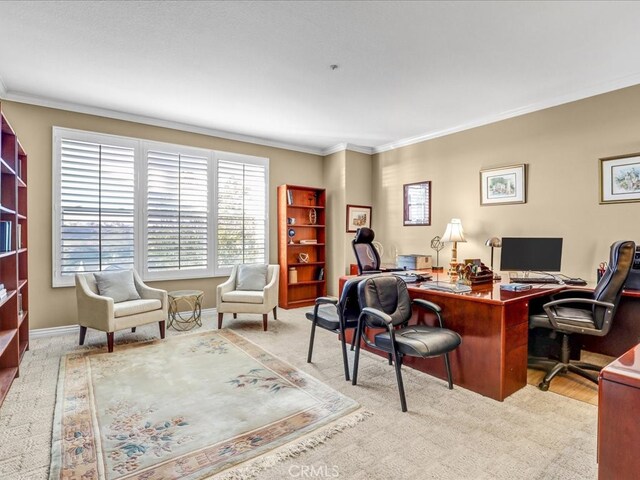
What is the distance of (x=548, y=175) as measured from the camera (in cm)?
404

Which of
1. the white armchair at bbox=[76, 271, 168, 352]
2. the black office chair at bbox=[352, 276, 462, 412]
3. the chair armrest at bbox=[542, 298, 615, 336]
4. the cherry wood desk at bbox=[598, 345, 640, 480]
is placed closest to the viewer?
the cherry wood desk at bbox=[598, 345, 640, 480]

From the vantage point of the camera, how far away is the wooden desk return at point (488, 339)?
2.50 m

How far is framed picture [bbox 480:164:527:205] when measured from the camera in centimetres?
425

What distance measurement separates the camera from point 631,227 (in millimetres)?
3434

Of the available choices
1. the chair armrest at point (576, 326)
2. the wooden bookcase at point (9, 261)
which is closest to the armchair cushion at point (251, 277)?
the wooden bookcase at point (9, 261)

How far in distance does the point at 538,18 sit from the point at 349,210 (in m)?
3.80

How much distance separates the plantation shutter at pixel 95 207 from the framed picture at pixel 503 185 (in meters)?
4.65

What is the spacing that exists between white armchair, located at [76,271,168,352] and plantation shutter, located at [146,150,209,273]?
0.90 meters

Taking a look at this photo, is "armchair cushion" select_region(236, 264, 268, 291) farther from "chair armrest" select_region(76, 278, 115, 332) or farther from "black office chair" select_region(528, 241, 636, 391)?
"black office chair" select_region(528, 241, 636, 391)

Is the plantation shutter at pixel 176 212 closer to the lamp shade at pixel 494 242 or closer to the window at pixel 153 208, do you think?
the window at pixel 153 208

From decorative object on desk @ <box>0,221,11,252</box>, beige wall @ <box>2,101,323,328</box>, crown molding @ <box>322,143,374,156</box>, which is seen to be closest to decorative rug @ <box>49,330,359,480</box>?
beige wall @ <box>2,101,323,328</box>

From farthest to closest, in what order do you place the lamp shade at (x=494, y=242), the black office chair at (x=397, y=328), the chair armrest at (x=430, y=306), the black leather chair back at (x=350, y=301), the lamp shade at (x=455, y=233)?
the lamp shade at (x=455, y=233)
the lamp shade at (x=494, y=242)
the black leather chair back at (x=350, y=301)
the chair armrest at (x=430, y=306)
the black office chair at (x=397, y=328)

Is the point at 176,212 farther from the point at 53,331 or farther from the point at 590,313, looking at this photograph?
the point at 590,313

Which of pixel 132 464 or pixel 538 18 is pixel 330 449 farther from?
pixel 538 18
